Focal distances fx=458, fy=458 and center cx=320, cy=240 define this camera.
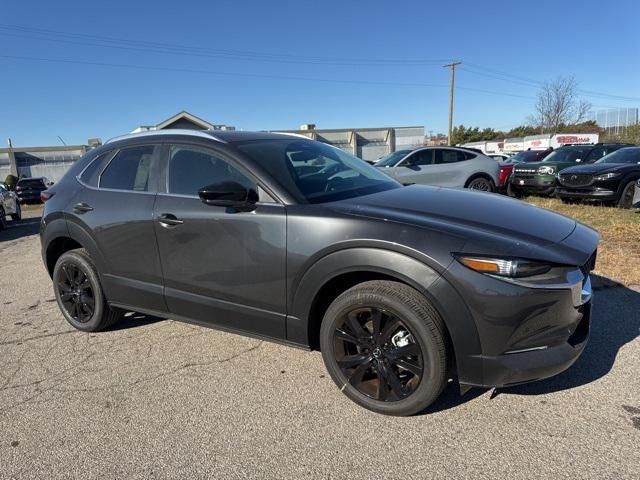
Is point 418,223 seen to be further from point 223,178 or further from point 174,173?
point 174,173

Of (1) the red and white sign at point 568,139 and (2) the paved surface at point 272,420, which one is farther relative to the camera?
(1) the red and white sign at point 568,139

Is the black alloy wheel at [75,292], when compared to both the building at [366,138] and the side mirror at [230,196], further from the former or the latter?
the building at [366,138]

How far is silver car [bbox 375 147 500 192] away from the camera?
11141mm

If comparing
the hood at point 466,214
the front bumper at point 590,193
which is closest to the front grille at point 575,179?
the front bumper at point 590,193

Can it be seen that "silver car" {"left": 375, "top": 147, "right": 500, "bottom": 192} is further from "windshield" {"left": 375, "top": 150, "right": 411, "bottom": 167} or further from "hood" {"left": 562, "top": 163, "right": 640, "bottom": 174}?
"hood" {"left": 562, "top": 163, "right": 640, "bottom": 174}

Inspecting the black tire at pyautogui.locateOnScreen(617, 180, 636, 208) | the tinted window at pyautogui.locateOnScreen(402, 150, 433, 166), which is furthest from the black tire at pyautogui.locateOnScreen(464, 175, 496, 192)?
the black tire at pyautogui.locateOnScreen(617, 180, 636, 208)

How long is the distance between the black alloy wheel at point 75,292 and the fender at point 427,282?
8.20ft

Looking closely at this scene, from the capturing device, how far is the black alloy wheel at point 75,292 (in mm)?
4145

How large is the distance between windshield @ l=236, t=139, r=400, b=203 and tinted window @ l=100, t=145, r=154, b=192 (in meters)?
0.89

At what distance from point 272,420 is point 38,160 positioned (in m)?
45.3

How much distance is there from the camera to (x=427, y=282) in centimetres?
246

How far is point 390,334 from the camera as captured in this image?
267 centimetres

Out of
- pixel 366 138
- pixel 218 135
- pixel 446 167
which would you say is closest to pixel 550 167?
pixel 446 167

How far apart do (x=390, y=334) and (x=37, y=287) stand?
5.23m
